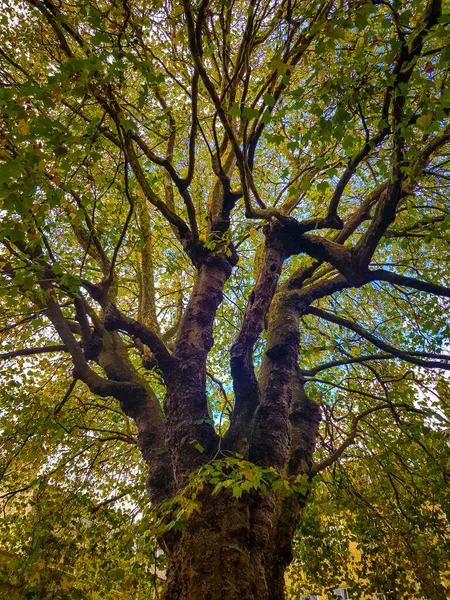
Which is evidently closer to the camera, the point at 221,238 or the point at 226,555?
the point at 226,555

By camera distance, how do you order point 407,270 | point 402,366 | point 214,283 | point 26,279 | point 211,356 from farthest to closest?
point 211,356, point 402,366, point 407,270, point 214,283, point 26,279

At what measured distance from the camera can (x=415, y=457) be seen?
6250 millimetres

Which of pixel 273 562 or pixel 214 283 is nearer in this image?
pixel 273 562

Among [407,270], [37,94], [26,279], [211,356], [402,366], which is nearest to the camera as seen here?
[37,94]

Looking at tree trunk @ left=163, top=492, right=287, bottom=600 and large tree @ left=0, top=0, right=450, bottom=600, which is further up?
large tree @ left=0, top=0, right=450, bottom=600

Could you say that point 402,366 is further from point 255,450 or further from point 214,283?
point 255,450

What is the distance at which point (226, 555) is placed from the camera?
2621mm

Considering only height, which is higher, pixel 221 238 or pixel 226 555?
pixel 221 238

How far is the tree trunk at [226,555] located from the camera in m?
2.48

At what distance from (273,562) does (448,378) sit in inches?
203

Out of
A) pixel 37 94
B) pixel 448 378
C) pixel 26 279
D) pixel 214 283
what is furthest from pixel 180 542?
pixel 448 378

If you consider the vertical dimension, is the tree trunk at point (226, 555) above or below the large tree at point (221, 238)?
below

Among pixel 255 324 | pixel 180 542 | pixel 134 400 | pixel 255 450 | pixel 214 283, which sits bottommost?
pixel 180 542

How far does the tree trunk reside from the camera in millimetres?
2484
